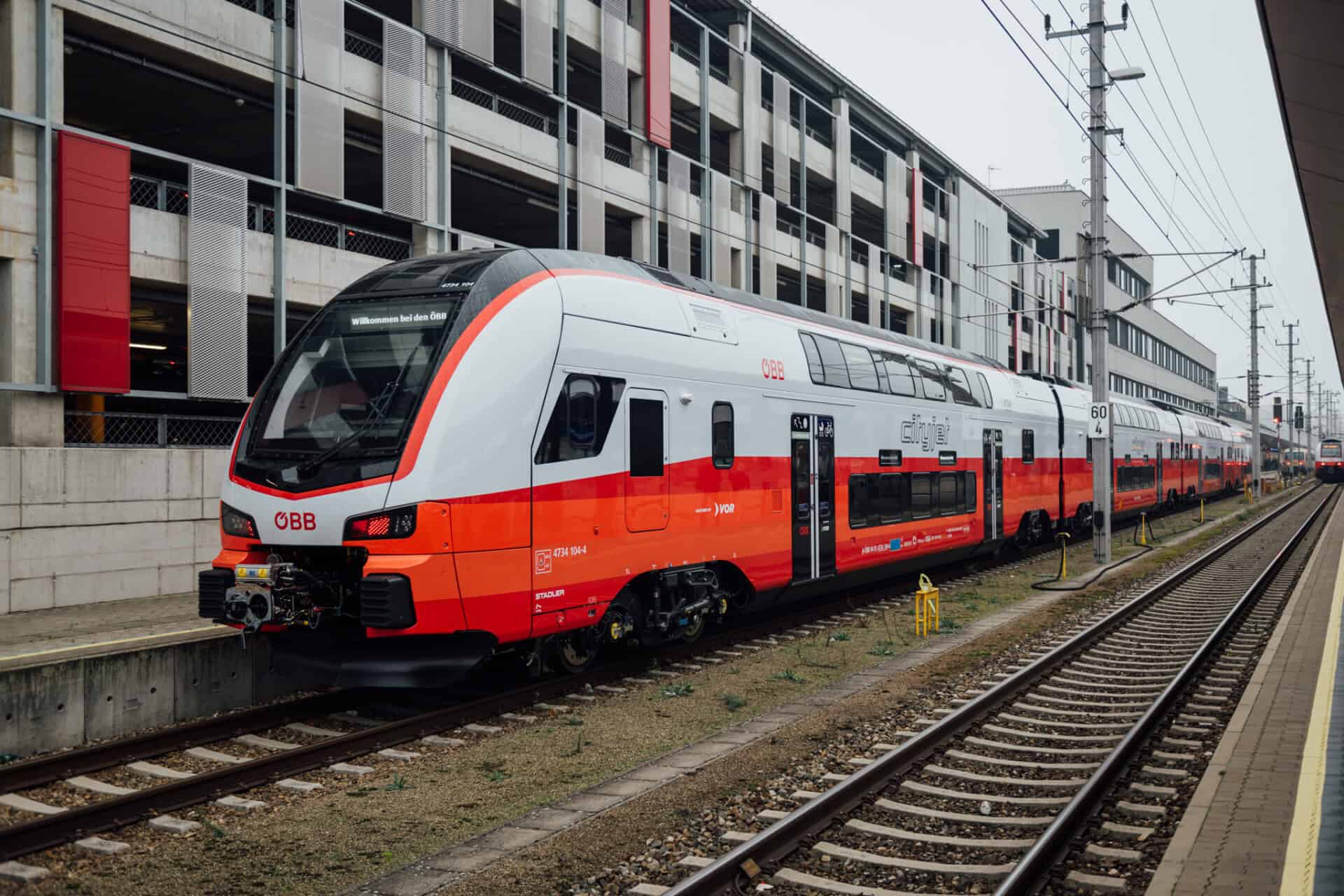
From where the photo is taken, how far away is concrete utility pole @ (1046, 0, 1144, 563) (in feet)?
72.5

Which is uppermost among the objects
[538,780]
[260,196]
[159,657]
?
[260,196]

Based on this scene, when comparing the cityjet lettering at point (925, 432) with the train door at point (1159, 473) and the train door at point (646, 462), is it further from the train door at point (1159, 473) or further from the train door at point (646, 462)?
the train door at point (1159, 473)

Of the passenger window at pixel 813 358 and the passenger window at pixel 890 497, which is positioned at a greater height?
the passenger window at pixel 813 358

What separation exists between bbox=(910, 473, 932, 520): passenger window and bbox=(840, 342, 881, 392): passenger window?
6.68 feet

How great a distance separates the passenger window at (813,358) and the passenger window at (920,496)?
139 inches

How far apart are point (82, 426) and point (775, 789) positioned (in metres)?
12.8

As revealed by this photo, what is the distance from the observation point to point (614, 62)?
85.1 feet

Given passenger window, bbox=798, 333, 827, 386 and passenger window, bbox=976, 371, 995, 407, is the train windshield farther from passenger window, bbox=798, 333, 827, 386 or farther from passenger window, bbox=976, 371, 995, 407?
passenger window, bbox=976, 371, 995, 407

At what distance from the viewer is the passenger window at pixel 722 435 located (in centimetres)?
1201

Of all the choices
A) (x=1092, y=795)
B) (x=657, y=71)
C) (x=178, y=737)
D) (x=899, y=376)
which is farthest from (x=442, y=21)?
(x=1092, y=795)

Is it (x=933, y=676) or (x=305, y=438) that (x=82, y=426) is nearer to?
(x=305, y=438)

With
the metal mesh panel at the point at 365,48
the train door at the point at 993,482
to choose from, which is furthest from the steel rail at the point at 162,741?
the metal mesh panel at the point at 365,48

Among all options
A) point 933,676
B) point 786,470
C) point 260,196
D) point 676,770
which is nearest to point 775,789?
point 676,770

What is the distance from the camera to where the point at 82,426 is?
15.7 meters
